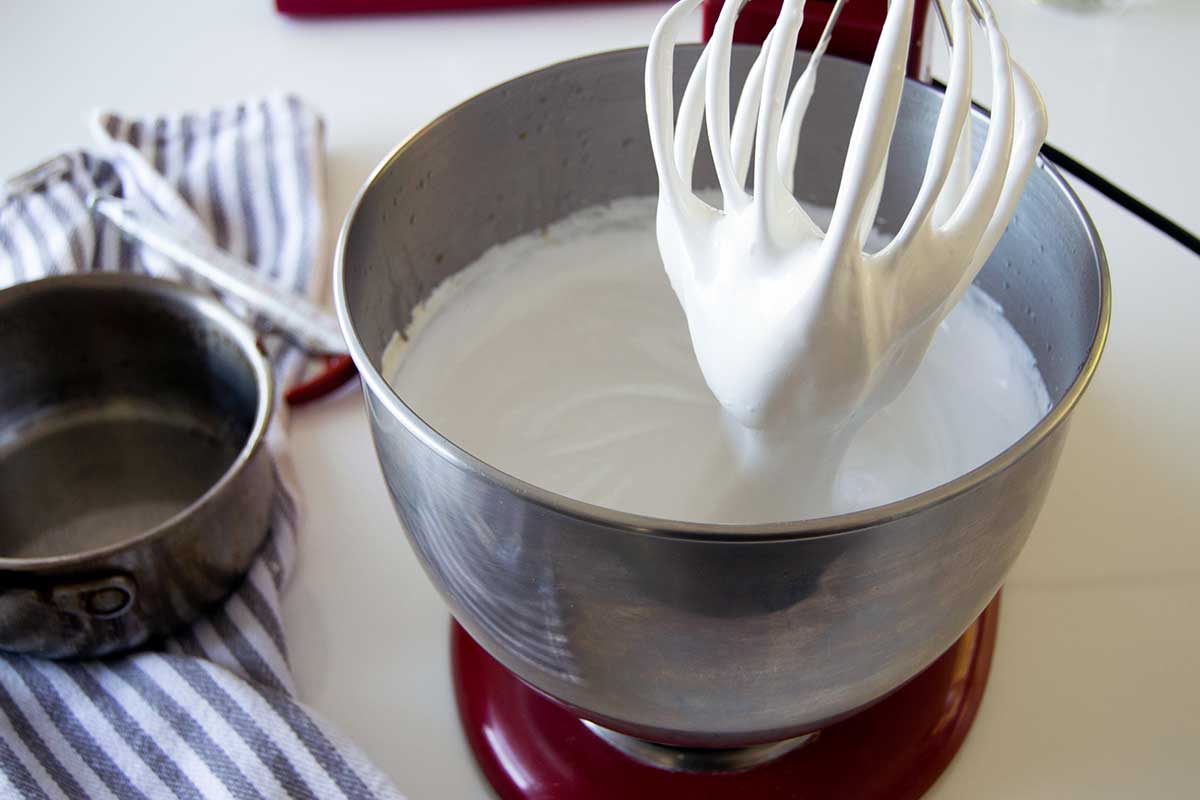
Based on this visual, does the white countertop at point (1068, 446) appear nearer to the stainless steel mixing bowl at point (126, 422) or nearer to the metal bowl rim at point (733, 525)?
the stainless steel mixing bowl at point (126, 422)

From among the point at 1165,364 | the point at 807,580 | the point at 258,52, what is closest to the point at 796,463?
the point at 807,580

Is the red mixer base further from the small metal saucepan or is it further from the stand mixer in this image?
the small metal saucepan

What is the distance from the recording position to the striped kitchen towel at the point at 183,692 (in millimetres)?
436

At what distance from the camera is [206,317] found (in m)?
0.54

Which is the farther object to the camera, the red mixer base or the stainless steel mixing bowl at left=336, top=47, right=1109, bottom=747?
the red mixer base

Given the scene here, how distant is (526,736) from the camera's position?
1.47ft

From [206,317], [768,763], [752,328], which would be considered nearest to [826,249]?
[752,328]

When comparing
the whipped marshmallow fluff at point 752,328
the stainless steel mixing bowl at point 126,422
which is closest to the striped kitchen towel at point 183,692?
the stainless steel mixing bowl at point 126,422

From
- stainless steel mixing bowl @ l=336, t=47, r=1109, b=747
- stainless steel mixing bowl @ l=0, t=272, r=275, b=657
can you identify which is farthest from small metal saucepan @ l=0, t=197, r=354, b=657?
stainless steel mixing bowl @ l=336, t=47, r=1109, b=747

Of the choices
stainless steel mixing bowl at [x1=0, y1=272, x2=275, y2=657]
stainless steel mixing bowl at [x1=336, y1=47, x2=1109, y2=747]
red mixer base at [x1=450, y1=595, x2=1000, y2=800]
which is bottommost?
red mixer base at [x1=450, y1=595, x2=1000, y2=800]

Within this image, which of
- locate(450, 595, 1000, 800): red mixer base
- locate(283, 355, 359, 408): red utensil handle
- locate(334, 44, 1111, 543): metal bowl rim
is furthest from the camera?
locate(283, 355, 359, 408): red utensil handle

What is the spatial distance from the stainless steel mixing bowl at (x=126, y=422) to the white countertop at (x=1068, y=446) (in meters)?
0.04

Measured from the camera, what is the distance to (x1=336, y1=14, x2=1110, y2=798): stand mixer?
306mm

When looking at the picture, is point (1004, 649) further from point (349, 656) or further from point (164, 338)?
point (164, 338)
